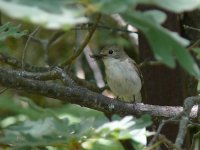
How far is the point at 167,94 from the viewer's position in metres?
4.07

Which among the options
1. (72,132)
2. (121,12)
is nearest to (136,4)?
(121,12)

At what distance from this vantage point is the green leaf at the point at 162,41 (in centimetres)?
116

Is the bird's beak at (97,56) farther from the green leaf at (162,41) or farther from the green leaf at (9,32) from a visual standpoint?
the green leaf at (162,41)

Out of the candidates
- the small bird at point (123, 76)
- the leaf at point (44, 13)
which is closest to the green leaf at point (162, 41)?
the leaf at point (44, 13)

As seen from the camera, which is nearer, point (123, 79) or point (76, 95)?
point (76, 95)

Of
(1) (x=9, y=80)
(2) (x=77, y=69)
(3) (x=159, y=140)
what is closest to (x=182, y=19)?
(2) (x=77, y=69)

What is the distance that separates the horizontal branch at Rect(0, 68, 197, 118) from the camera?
7.52 feet

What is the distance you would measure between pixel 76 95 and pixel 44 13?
146 cm

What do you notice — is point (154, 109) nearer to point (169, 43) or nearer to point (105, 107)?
point (105, 107)

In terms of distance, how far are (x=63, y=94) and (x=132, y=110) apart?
1.67 feet

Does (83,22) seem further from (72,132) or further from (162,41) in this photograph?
(72,132)

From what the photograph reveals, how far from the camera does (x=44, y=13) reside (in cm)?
105

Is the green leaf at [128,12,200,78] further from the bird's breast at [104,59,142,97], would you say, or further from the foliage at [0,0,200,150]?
the bird's breast at [104,59,142,97]

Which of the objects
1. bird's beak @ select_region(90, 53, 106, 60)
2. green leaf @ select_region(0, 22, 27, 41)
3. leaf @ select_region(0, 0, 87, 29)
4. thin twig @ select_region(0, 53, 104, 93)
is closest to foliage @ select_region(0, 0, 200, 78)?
leaf @ select_region(0, 0, 87, 29)
